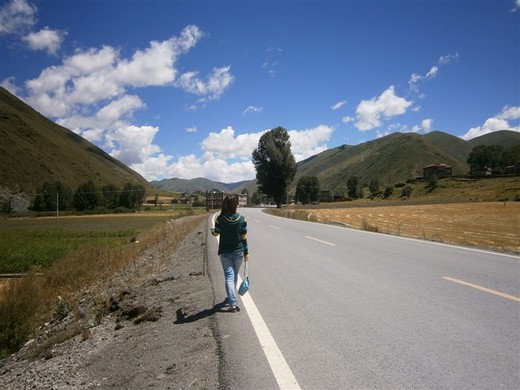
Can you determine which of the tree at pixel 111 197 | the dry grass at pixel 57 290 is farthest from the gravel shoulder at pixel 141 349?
the tree at pixel 111 197

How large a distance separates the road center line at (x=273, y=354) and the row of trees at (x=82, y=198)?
377 feet

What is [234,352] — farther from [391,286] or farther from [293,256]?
[293,256]

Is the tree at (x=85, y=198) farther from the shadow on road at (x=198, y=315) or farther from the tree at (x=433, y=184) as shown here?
the shadow on road at (x=198, y=315)

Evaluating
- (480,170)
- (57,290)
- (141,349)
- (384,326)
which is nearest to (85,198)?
(57,290)

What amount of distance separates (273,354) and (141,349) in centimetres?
198

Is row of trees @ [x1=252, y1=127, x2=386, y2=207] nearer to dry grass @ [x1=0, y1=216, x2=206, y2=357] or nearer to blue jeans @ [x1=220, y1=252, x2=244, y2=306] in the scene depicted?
dry grass @ [x1=0, y1=216, x2=206, y2=357]

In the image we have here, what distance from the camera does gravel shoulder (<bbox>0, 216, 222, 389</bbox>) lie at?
160 inches

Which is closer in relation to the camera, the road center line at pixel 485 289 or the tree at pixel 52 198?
the road center line at pixel 485 289

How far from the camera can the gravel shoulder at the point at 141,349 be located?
4.06 m

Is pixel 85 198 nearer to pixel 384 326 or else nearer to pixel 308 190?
pixel 308 190

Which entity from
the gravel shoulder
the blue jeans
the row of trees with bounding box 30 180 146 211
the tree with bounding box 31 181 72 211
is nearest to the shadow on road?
the gravel shoulder

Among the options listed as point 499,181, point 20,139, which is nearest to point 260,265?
point 499,181

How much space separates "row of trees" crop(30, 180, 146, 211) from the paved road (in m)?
114

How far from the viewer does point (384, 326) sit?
16.0 ft
